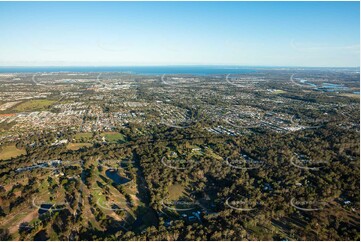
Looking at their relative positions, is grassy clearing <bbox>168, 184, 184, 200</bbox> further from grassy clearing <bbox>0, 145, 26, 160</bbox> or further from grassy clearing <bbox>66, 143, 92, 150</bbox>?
grassy clearing <bbox>0, 145, 26, 160</bbox>

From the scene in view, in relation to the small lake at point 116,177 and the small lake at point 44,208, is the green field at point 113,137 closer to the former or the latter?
the small lake at point 116,177

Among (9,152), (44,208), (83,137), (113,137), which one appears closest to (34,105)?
(83,137)

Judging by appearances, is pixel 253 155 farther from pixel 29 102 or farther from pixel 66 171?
pixel 29 102

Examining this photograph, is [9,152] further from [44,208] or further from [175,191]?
[175,191]

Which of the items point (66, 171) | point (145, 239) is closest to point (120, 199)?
point (145, 239)

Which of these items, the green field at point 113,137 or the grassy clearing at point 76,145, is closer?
the grassy clearing at point 76,145

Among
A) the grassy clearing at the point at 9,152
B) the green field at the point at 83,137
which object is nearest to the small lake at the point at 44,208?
the grassy clearing at the point at 9,152

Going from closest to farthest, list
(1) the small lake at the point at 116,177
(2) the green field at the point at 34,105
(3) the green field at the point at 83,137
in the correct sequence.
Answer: (1) the small lake at the point at 116,177 → (3) the green field at the point at 83,137 → (2) the green field at the point at 34,105
